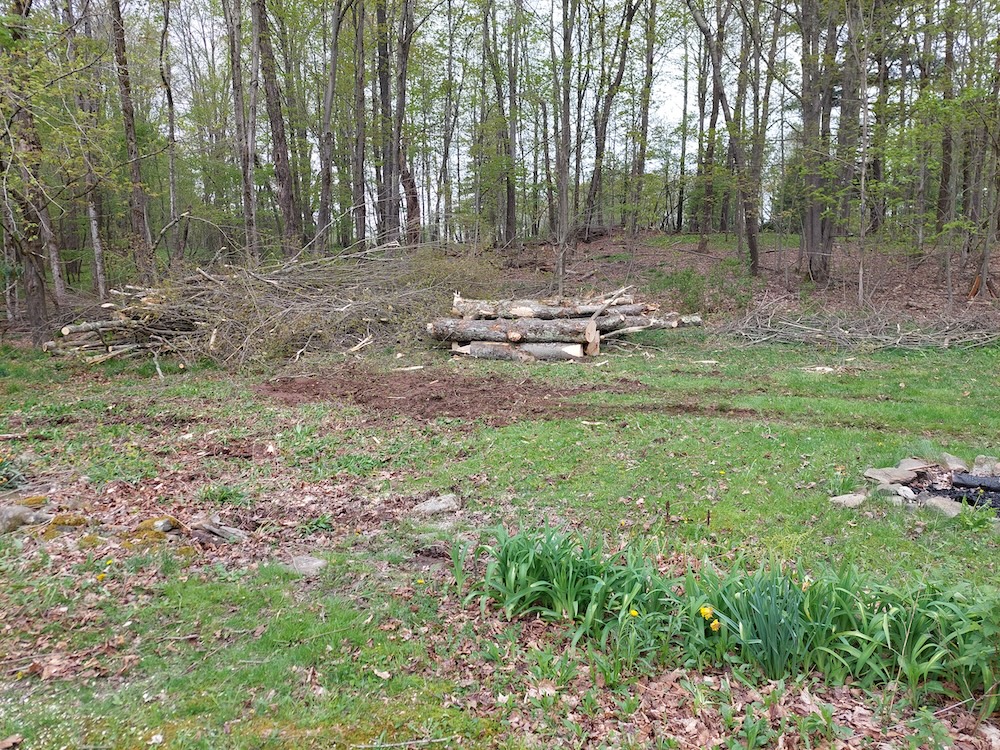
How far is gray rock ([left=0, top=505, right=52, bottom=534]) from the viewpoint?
4.35 m

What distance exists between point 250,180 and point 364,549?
12.8 m

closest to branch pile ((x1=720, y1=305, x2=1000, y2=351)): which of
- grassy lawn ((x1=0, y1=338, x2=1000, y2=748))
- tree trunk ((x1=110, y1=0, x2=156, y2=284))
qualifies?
grassy lawn ((x1=0, y1=338, x2=1000, y2=748))

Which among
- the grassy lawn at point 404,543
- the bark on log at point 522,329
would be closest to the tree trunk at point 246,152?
the bark on log at point 522,329

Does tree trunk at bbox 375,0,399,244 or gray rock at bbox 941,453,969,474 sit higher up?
tree trunk at bbox 375,0,399,244

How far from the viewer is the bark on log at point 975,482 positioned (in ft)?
16.4

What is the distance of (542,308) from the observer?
13.8 metres

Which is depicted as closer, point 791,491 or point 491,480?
point 791,491

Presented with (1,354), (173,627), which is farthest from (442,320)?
(173,627)

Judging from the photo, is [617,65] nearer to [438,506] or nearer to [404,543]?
[438,506]

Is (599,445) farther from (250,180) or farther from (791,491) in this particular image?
(250,180)

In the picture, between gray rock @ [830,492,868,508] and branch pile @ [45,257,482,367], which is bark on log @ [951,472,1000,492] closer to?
gray rock @ [830,492,868,508]

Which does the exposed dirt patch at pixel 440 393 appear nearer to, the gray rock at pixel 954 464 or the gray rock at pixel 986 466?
the gray rock at pixel 954 464

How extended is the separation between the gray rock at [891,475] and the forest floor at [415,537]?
22 centimetres

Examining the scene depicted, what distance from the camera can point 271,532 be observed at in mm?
4617
